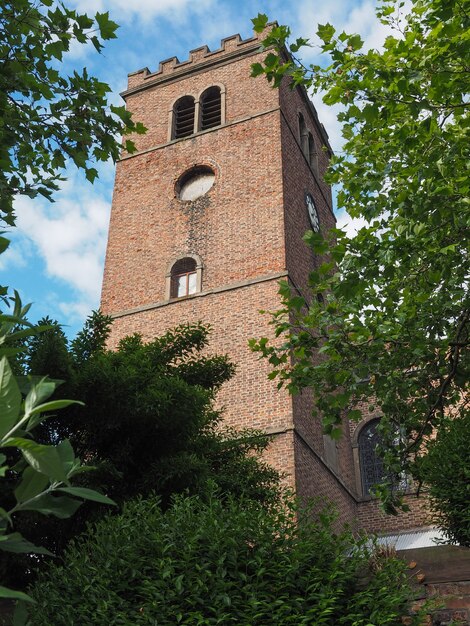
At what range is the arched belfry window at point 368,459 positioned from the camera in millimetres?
20469

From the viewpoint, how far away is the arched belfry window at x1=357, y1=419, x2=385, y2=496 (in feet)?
67.2

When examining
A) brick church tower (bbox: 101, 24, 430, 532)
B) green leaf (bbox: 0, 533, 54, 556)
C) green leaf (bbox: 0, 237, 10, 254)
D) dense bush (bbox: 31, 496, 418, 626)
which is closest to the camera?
green leaf (bbox: 0, 533, 54, 556)

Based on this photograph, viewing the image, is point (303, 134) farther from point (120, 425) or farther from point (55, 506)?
point (55, 506)

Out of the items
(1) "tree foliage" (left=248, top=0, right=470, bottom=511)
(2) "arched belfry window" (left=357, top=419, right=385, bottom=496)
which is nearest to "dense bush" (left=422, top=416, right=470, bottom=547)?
(1) "tree foliage" (left=248, top=0, right=470, bottom=511)

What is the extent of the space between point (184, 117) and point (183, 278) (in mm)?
6786

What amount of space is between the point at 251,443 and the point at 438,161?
576cm

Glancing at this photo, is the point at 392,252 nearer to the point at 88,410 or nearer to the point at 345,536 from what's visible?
the point at 345,536

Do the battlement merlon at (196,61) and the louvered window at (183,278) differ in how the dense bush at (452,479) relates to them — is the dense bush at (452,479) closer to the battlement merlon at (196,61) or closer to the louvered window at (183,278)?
the louvered window at (183,278)

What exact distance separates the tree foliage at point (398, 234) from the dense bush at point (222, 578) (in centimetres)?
286

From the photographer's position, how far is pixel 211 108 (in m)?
22.8

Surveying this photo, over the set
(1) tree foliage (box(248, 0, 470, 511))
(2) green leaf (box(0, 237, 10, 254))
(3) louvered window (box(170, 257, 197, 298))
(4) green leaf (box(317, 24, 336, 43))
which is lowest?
(2) green leaf (box(0, 237, 10, 254))

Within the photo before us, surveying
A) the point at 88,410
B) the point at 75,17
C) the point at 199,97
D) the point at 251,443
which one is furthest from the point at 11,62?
the point at 199,97

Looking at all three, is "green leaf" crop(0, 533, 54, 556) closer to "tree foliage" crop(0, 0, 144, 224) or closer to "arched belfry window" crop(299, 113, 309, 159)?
"tree foliage" crop(0, 0, 144, 224)

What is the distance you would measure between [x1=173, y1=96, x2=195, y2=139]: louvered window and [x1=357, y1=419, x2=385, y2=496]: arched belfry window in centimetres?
1061
